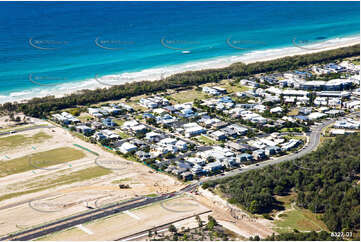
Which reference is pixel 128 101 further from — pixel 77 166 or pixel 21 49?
pixel 21 49

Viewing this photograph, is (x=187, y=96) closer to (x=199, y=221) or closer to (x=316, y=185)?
(x=316, y=185)

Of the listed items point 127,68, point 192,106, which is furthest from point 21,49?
point 192,106

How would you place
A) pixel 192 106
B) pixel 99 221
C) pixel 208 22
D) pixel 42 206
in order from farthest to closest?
pixel 208 22
pixel 192 106
pixel 42 206
pixel 99 221

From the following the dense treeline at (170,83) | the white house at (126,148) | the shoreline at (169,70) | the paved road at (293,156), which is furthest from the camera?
the shoreline at (169,70)

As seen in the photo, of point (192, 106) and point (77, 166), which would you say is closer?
point (77, 166)

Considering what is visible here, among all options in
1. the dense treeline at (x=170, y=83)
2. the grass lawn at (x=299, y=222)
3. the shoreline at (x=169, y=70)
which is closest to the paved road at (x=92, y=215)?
the grass lawn at (x=299, y=222)

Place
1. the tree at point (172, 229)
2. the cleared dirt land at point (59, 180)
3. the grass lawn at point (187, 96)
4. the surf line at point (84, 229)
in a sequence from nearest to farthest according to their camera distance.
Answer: the tree at point (172, 229) < the surf line at point (84, 229) < the cleared dirt land at point (59, 180) < the grass lawn at point (187, 96)

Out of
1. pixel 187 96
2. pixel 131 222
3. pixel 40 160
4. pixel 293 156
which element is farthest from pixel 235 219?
pixel 187 96

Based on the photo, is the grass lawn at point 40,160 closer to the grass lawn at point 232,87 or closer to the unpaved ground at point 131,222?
the unpaved ground at point 131,222
